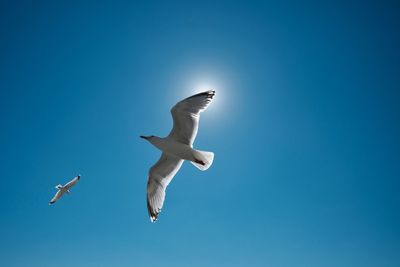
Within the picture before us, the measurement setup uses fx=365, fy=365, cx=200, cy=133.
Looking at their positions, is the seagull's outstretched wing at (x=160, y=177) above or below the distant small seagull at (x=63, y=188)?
below

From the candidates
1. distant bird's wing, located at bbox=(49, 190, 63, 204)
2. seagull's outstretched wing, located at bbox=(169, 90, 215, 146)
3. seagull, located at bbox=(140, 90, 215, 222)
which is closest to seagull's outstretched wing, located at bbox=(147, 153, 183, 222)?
seagull, located at bbox=(140, 90, 215, 222)

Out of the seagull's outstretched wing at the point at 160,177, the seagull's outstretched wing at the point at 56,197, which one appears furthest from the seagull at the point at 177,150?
the seagull's outstretched wing at the point at 56,197

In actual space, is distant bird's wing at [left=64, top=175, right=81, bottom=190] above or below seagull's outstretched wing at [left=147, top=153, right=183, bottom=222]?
above

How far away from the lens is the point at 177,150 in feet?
34.7

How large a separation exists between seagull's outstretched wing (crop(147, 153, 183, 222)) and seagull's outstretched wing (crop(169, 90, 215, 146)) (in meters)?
1.21

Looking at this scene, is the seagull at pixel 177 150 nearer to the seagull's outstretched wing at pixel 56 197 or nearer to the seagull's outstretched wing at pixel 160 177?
the seagull's outstretched wing at pixel 160 177

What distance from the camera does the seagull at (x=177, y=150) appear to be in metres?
10.3

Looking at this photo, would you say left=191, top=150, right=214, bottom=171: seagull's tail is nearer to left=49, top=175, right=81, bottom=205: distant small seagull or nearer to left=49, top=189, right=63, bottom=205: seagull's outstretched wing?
left=49, top=175, right=81, bottom=205: distant small seagull

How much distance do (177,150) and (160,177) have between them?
137 centimetres

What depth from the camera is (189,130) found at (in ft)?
34.8

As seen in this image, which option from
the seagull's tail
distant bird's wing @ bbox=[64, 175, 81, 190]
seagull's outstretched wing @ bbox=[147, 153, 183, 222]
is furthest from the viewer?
distant bird's wing @ bbox=[64, 175, 81, 190]

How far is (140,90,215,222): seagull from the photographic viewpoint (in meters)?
10.3

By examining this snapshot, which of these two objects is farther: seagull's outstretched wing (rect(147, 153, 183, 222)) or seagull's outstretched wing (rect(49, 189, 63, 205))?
seagull's outstretched wing (rect(49, 189, 63, 205))

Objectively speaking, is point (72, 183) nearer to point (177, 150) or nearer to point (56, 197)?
point (56, 197)
